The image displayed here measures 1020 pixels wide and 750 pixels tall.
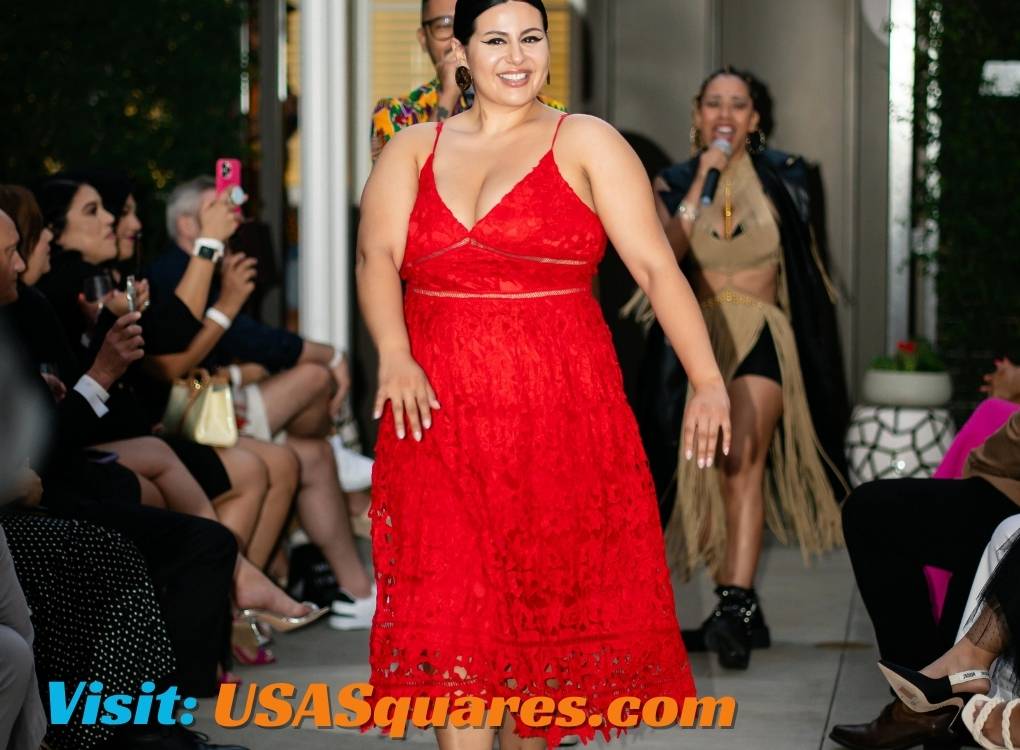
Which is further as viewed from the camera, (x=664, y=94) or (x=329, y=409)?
(x=664, y=94)

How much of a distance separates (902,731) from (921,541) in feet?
1.57

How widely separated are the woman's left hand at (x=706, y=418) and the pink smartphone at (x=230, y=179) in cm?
257

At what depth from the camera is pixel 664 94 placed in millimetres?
7406

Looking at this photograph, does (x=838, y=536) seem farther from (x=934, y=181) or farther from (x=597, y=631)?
(x=597, y=631)

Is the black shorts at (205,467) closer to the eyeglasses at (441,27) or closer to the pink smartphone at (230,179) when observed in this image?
the pink smartphone at (230,179)

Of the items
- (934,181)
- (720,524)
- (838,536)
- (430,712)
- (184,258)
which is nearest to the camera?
(430,712)

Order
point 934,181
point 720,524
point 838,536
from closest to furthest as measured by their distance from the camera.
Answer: point 720,524 → point 838,536 → point 934,181

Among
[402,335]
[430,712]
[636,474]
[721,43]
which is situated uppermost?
[721,43]

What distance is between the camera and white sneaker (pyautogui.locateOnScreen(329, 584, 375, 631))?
5.30 m

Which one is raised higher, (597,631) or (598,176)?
(598,176)

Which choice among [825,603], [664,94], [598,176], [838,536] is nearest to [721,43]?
[664,94]

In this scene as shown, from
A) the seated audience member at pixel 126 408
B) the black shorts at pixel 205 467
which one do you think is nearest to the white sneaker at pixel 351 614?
the seated audience member at pixel 126 408

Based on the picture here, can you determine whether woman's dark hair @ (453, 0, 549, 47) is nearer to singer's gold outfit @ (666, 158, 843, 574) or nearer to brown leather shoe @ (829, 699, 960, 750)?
brown leather shoe @ (829, 699, 960, 750)

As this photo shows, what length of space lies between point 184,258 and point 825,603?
2.53 meters
